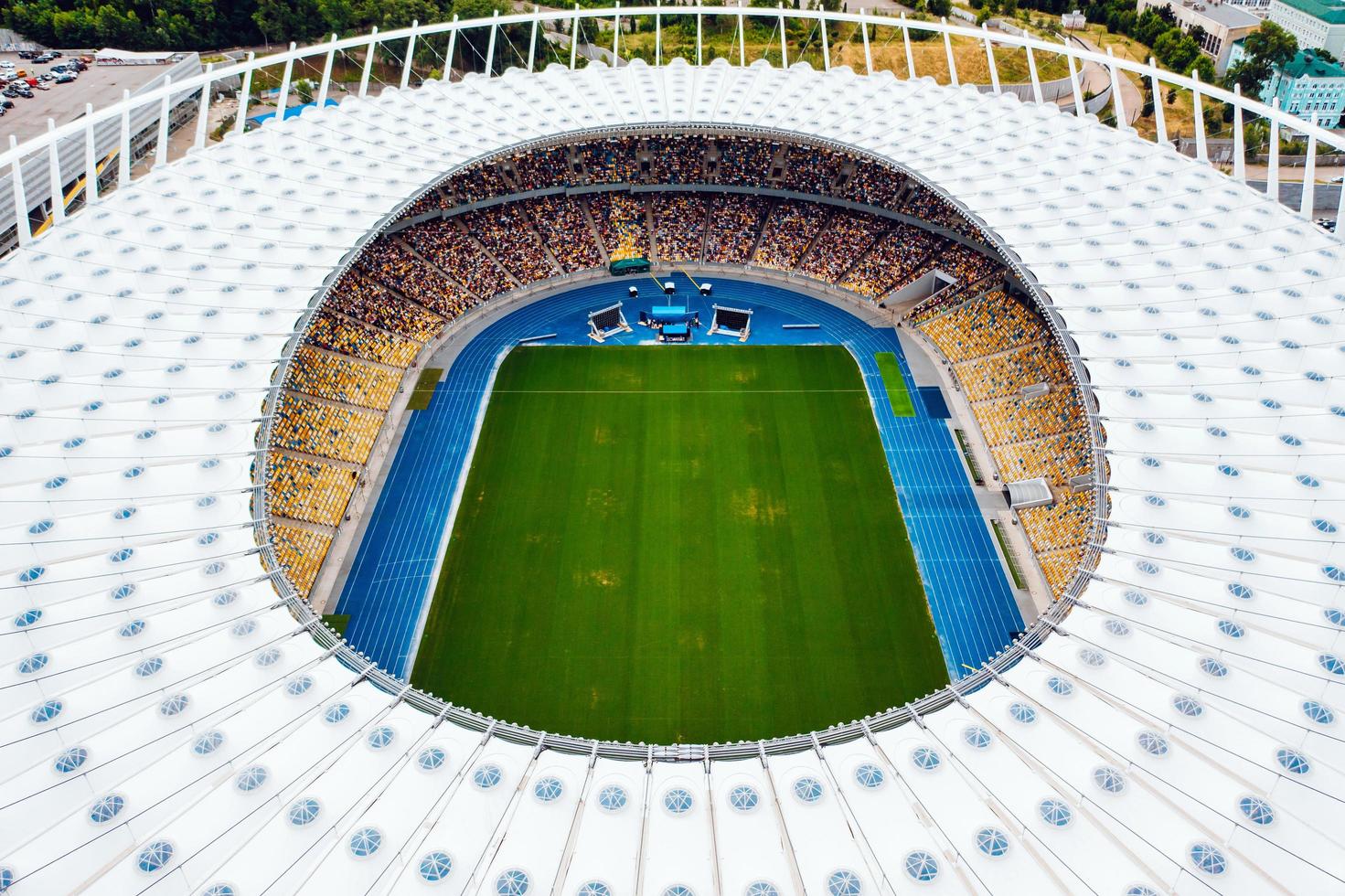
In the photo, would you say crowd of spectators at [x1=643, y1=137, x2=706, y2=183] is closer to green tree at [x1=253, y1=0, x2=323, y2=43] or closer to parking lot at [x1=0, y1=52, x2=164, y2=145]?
green tree at [x1=253, y1=0, x2=323, y2=43]

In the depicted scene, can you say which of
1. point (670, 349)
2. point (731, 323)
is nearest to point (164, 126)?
point (670, 349)

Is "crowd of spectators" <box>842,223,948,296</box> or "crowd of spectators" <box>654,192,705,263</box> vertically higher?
"crowd of spectators" <box>654,192,705,263</box>

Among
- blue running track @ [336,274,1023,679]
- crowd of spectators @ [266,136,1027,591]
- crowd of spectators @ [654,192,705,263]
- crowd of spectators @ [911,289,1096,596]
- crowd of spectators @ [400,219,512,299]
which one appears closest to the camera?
blue running track @ [336,274,1023,679]

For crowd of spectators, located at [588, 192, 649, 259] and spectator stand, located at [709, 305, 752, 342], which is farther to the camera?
crowd of spectators, located at [588, 192, 649, 259]

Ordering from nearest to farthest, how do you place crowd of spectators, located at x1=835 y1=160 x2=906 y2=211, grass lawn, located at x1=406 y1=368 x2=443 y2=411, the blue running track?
the blue running track
grass lawn, located at x1=406 y1=368 x2=443 y2=411
crowd of spectators, located at x1=835 y1=160 x2=906 y2=211

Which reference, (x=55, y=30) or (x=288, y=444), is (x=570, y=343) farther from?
(x=55, y=30)

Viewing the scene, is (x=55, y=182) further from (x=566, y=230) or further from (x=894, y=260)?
(x=894, y=260)

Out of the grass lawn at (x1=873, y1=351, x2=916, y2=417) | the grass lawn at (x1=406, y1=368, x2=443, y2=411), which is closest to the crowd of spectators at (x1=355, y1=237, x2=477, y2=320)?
the grass lawn at (x1=406, y1=368, x2=443, y2=411)
